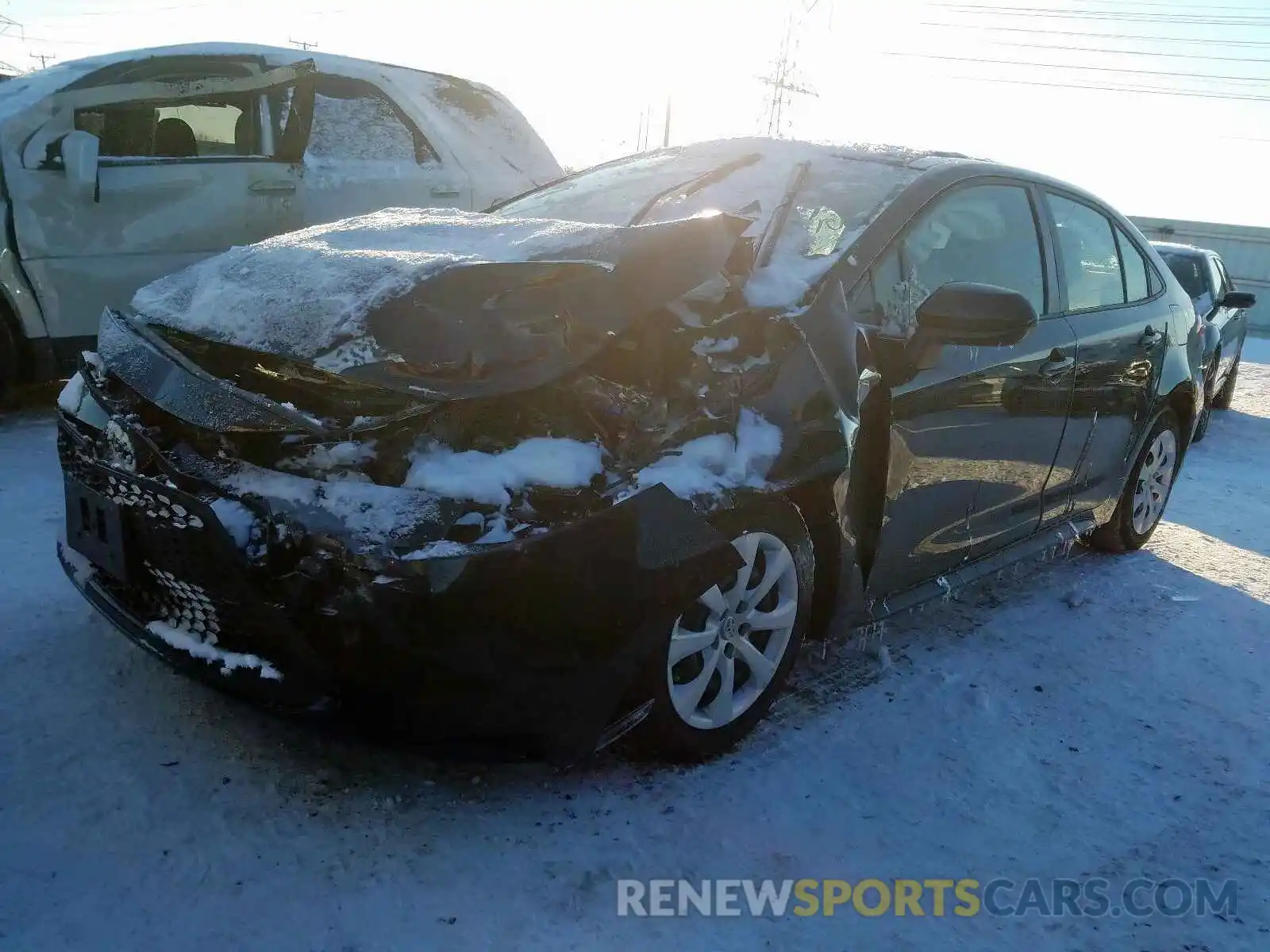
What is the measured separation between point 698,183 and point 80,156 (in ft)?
10.1

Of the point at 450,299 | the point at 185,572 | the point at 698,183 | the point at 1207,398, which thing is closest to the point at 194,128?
the point at 698,183

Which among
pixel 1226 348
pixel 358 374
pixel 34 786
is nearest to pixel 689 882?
pixel 358 374

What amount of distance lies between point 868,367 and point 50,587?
2618mm

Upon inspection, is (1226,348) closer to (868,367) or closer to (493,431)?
(868,367)

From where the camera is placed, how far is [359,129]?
18.4 feet

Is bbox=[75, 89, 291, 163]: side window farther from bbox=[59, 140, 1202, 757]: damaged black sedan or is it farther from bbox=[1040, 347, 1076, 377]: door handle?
bbox=[1040, 347, 1076, 377]: door handle

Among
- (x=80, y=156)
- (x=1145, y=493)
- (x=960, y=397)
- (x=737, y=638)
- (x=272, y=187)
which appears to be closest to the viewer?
(x=737, y=638)

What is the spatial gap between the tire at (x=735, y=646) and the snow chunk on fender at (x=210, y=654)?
2.70 ft

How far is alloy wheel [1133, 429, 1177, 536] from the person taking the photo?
4570mm

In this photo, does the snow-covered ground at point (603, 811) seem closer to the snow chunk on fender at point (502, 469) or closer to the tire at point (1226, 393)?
the snow chunk on fender at point (502, 469)

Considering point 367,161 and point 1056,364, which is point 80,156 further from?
point 1056,364

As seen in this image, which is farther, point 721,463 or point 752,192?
point 752,192

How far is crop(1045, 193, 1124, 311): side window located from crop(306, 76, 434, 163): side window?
11.8ft

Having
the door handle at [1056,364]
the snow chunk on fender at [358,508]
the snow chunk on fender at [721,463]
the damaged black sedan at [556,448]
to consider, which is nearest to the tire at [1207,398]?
the door handle at [1056,364]
